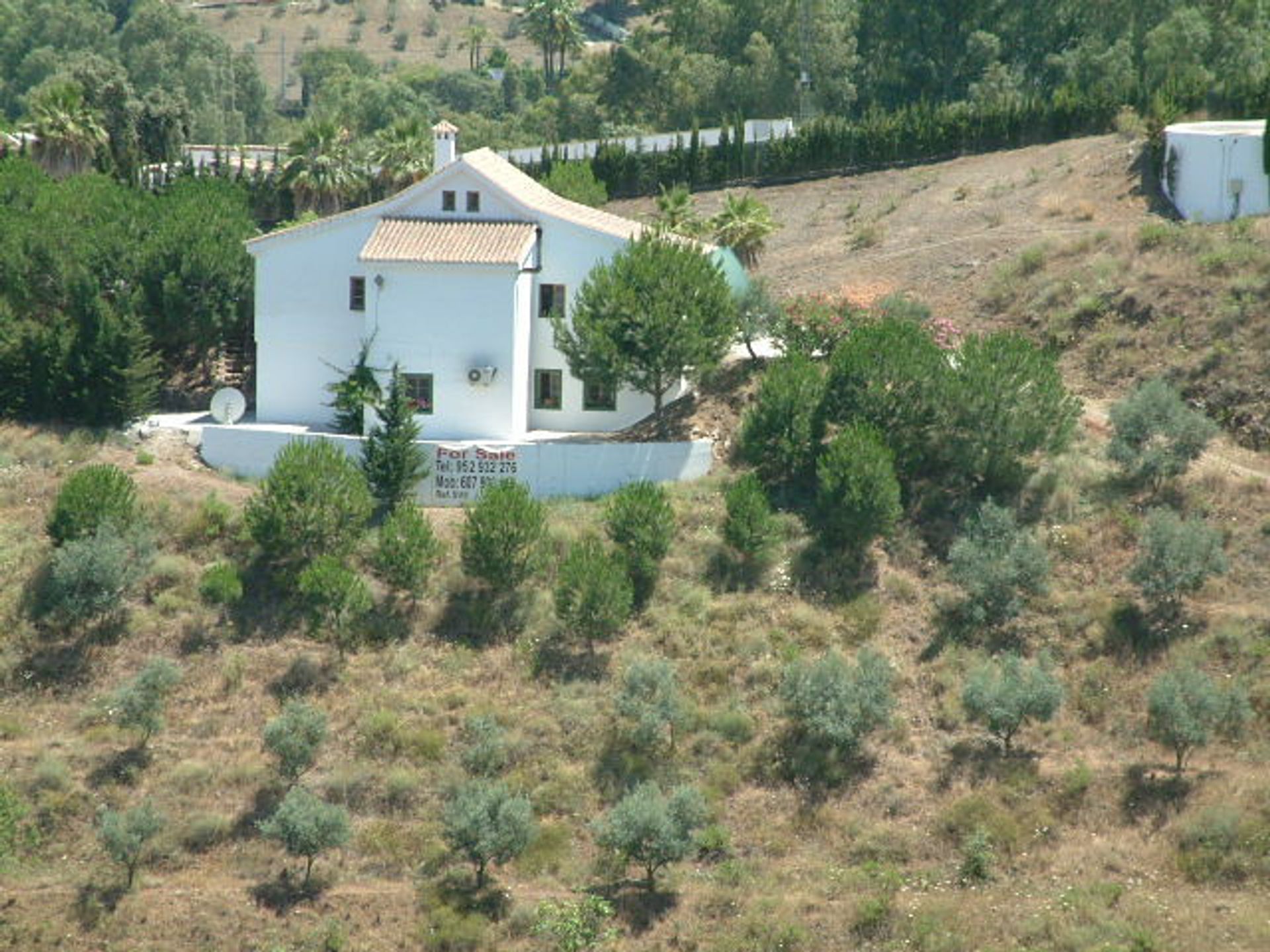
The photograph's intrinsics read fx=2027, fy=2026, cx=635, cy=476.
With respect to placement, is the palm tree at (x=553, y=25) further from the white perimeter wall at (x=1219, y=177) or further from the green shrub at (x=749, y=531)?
the green shrub at (x=749, y=531)

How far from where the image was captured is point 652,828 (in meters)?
39.9

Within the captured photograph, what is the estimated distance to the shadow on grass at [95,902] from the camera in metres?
40.4

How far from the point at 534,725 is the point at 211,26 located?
426 feet

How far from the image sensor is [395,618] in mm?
46875

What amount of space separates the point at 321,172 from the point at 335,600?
25899mm

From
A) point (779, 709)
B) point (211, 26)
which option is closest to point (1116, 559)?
point (779, 709)

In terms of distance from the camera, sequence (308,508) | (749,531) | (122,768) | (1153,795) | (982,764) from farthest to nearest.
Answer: (749,531)
(308,508)
(122,768)
(982,764)
(1153,795)

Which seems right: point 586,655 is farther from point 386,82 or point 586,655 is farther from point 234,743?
point 386,82

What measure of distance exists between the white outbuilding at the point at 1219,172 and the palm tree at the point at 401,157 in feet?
79.1

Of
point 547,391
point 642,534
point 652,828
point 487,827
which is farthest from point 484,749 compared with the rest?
point 547,391

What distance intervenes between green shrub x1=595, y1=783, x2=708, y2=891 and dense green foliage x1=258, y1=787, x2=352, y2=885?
5220 millimetres

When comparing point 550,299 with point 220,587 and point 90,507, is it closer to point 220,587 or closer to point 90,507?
point 220,587

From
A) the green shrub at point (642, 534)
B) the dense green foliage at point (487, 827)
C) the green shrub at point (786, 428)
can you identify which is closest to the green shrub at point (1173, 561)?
the green shrub at point (786, 428)

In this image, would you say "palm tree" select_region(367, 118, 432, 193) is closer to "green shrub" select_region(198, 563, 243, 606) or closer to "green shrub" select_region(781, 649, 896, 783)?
"green shrub" select_region(198, 563, 243, 606)
